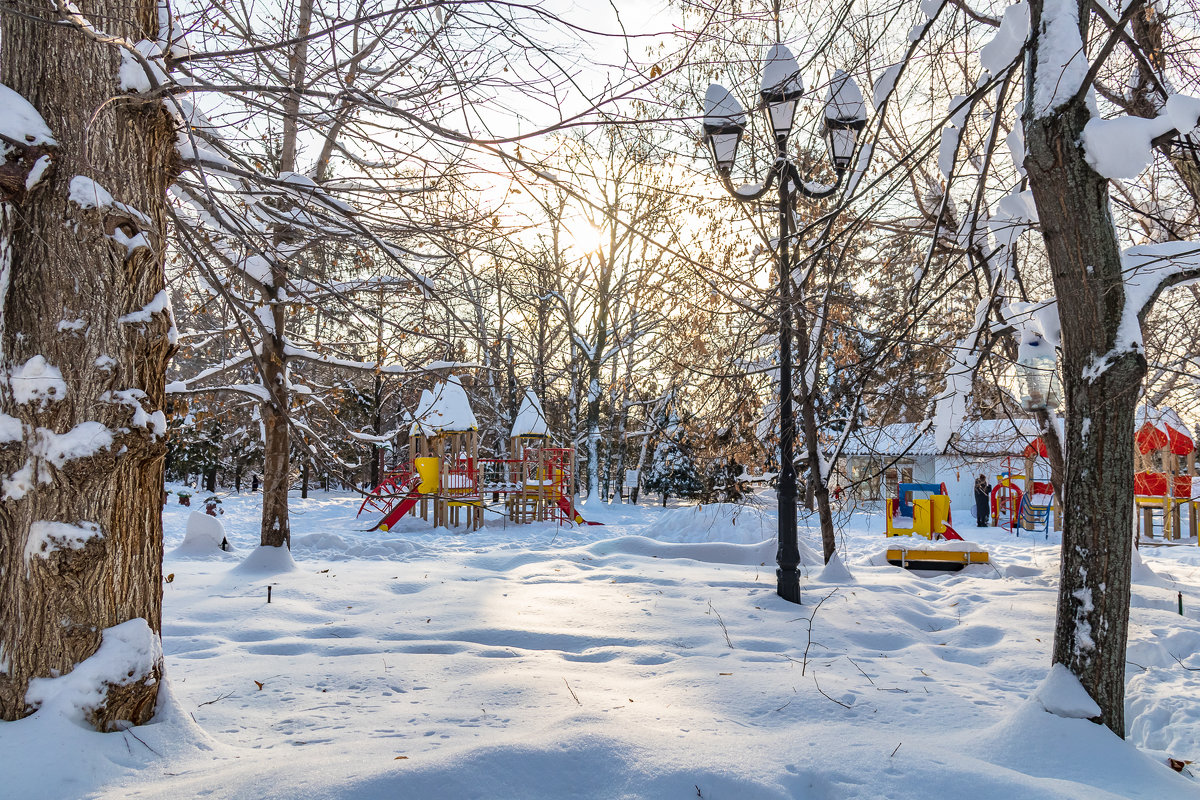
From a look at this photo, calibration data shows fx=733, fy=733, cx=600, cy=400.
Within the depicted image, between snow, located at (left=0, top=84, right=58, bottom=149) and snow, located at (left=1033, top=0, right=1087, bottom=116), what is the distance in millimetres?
4386

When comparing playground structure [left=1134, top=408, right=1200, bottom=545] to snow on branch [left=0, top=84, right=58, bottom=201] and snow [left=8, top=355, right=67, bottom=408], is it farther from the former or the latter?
snow on branch [left=0, top=84, right=58, bottom=201]

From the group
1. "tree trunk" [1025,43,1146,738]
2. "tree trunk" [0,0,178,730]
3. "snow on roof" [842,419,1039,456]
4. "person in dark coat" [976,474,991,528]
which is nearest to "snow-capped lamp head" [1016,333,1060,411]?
"snow on roof" [842,419,1039,456]

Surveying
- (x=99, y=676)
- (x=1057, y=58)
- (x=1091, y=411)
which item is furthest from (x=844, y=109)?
(x=99, y=676)

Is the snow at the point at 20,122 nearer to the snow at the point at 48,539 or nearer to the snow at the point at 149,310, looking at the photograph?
the snow at the point at 149,310

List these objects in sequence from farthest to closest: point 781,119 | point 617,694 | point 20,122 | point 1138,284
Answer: point 781,119
point 617,694
point 1138,284
point 20,122

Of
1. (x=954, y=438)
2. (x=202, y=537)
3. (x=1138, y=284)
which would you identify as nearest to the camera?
(x=1138, y=284)

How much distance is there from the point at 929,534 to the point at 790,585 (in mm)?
8539

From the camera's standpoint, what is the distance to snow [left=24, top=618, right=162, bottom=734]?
2838 millimetres

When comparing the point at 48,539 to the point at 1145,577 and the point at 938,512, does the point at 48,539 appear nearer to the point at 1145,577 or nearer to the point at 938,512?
the point at 1145,577

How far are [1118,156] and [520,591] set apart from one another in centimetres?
598

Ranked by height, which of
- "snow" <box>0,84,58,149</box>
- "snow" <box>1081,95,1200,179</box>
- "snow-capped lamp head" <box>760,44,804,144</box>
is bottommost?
"snow" <box>0,84,58,149</box>

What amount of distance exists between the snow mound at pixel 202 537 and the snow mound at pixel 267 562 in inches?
83.8

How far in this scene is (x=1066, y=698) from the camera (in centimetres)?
341

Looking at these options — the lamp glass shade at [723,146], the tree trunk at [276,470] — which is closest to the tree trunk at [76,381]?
the lamp glass shade at [723,146]
